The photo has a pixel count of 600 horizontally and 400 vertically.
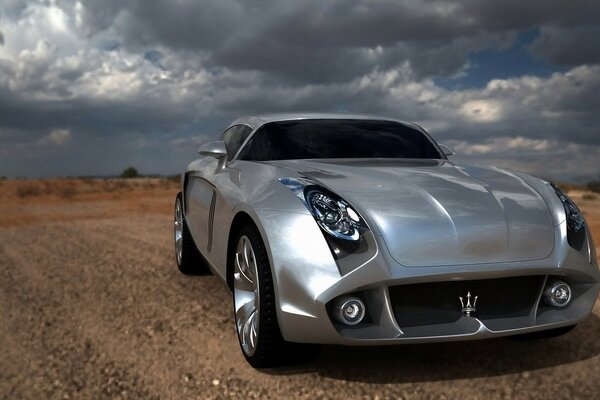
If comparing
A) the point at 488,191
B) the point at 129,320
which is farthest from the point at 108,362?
the point at 488,191

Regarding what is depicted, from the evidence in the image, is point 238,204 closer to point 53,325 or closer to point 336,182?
point 336,182

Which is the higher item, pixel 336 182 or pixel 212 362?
pixel 336 182

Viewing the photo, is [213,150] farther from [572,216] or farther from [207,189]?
[572,216]

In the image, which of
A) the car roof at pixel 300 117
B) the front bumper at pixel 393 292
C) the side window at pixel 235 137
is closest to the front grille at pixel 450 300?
the front bumper at pixel 393 292

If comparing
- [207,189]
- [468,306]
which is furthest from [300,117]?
[468,306]

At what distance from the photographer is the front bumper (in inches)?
117

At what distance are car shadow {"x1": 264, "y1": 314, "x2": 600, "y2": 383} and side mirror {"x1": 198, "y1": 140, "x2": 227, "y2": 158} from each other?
166 centimetres

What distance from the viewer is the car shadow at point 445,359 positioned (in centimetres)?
338

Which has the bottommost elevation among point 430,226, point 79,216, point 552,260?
point 79,216

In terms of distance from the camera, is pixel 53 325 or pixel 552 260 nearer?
pixel 552 260

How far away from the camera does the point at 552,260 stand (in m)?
3.24

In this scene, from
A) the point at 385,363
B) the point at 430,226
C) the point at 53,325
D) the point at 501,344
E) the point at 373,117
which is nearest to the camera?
the point at 430,226

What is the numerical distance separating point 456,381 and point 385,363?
0.42 metres

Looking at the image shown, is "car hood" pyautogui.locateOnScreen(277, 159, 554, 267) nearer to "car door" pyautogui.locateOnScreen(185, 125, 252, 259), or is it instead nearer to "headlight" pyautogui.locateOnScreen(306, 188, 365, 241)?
"headlight" pyautogui.locateOnScreen(306, 188, 365, 241)
